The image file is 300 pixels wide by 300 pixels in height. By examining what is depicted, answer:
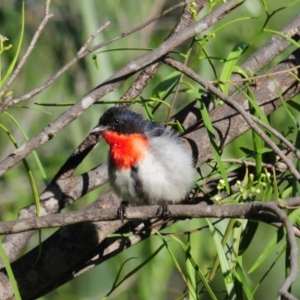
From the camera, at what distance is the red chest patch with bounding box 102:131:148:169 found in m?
3.73

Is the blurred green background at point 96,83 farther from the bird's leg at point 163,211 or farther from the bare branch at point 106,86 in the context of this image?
the bird's leg at point 163,211

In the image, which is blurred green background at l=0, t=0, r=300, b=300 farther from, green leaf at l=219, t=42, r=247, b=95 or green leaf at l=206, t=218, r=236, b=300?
green leaf at l=206, t=218, r=236, b=300

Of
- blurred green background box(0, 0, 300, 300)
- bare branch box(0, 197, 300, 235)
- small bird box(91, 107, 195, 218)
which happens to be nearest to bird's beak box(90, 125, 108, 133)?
small bird box(91, 107, 195, 218)

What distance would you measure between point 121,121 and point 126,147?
0.24 metres

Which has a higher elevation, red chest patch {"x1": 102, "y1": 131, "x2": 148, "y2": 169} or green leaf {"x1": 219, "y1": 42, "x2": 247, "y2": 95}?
green leaf {"x1": 219, "y1": 42, "x2": 247, "y2": 95}

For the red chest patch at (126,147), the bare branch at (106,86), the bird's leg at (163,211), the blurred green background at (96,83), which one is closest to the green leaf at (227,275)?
the bird's leg at (163,211)

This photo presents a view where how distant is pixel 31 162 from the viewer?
620 cm

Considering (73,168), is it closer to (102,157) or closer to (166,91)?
(166,91)

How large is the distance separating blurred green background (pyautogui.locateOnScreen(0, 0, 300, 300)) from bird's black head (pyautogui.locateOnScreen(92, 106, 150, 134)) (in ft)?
1.25

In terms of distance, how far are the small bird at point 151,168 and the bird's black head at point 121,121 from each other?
5cm

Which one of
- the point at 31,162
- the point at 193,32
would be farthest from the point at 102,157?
the point at 193,32

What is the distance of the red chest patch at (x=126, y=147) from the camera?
3.73 meters

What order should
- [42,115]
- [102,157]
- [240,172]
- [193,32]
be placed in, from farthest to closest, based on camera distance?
[42,115] < [102,157] < [240,172] < [193,32]

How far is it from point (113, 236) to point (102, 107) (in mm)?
1798
